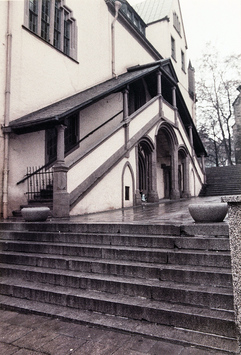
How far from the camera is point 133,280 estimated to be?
4176mm

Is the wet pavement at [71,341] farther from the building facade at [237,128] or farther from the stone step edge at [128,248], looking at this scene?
the building facade at [237,128]

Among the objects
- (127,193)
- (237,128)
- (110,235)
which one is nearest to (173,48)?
(237,128)

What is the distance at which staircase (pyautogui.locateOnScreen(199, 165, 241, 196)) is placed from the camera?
61.1 ft

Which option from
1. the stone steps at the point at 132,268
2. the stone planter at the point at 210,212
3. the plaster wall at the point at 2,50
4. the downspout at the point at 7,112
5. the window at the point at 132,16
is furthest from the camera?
the window at the point at 132,16

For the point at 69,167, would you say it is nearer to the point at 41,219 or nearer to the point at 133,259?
the point at 41,219

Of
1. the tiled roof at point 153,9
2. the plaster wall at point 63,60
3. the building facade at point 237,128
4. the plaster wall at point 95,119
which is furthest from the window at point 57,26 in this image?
the building facade at point 237,128

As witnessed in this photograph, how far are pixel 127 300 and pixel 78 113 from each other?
10284 mm

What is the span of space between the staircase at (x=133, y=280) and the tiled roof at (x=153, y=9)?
79.2ft

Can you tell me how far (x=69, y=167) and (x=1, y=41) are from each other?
472 centimetres

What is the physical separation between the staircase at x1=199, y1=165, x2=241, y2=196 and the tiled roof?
13.5m

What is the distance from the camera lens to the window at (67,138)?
11023 millimetres

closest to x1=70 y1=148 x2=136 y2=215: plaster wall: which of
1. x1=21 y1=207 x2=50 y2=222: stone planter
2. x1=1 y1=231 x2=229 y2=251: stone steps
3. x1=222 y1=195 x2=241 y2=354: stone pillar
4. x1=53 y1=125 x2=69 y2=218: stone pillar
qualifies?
x1=53 y1=125 x2=69 y2=218: stone pillar

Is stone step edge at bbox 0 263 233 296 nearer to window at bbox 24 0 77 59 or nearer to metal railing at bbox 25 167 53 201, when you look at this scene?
metal railing at bbox 25 167 53 201

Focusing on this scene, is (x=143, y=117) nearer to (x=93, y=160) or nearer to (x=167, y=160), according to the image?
(x=93, y=160)
